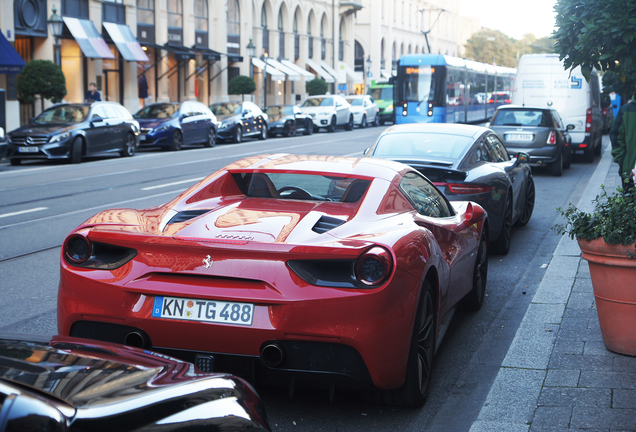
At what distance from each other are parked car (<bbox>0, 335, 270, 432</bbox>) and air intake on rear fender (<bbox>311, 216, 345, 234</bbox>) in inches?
61.1

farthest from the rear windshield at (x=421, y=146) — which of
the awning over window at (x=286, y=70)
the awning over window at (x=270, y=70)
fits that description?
the awning over window at (x=286, y=70)

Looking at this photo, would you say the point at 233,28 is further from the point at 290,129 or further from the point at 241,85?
the point at 290,129

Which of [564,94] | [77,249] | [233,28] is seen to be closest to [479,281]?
[77,249]

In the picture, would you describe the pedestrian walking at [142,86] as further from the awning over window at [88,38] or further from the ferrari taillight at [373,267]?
the ferrari taillight at [373,267]

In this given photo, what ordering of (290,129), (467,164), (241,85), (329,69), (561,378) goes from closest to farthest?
(561,378)
(467,164)
(290,129)
(241,85)
(329,69)

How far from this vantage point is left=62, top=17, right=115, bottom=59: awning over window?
3212 cm

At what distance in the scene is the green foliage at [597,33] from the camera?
615 cm

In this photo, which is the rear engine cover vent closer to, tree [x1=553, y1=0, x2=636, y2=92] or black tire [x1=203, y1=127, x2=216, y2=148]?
tree [x1=553, y1=0, x2=636, y2=92]

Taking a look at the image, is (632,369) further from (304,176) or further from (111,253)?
(111,253)

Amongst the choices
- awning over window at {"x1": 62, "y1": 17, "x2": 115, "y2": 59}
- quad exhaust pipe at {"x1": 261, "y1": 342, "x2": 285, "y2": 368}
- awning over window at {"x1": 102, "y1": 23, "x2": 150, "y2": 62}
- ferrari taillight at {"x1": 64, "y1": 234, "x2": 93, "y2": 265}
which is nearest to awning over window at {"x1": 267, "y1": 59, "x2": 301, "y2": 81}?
awning over window at {"x1": 102, "y1": 23, "x2": 150, "y2": 62}

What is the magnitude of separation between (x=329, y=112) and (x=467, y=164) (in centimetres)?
3021

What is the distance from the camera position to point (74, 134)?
20.2m

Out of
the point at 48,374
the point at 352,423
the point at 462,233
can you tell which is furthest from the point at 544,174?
the point at 48,374

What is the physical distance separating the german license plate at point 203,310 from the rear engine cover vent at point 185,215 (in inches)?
23.7
